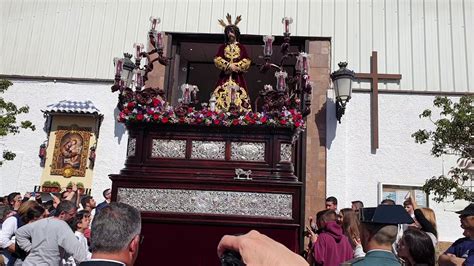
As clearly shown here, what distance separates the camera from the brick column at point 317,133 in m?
9.84

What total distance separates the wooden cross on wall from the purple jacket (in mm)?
6010

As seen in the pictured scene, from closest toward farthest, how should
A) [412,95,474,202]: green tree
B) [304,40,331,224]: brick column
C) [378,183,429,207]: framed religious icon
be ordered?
[412,95,474,202]: green tree → [304,40,331,224]: brick column → [378,183,429,207]: framed religious icon

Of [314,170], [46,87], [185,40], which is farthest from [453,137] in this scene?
[46,87]

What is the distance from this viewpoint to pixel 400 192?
398 inches

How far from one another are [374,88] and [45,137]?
8181 millimetres

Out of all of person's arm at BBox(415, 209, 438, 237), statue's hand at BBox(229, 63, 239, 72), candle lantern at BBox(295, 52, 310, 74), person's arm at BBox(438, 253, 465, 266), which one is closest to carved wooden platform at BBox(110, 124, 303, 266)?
candle lantern at BBox(295, 52, 310, 74)

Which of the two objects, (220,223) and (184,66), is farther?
(184,66)

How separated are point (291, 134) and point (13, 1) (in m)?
9.93

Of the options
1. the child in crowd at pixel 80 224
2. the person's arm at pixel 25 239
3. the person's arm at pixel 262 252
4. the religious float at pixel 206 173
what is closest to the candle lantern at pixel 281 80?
the religious float at pixel 206 173

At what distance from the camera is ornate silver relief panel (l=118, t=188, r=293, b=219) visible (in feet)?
18.0

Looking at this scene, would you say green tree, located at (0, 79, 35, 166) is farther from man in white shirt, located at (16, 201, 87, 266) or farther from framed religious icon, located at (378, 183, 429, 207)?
framed religious icon, located at (378, 183, 429, 207)

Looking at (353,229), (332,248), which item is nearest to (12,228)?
(332,248)

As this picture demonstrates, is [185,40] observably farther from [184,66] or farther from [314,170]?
[314,170]

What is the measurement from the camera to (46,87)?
11.3 m
